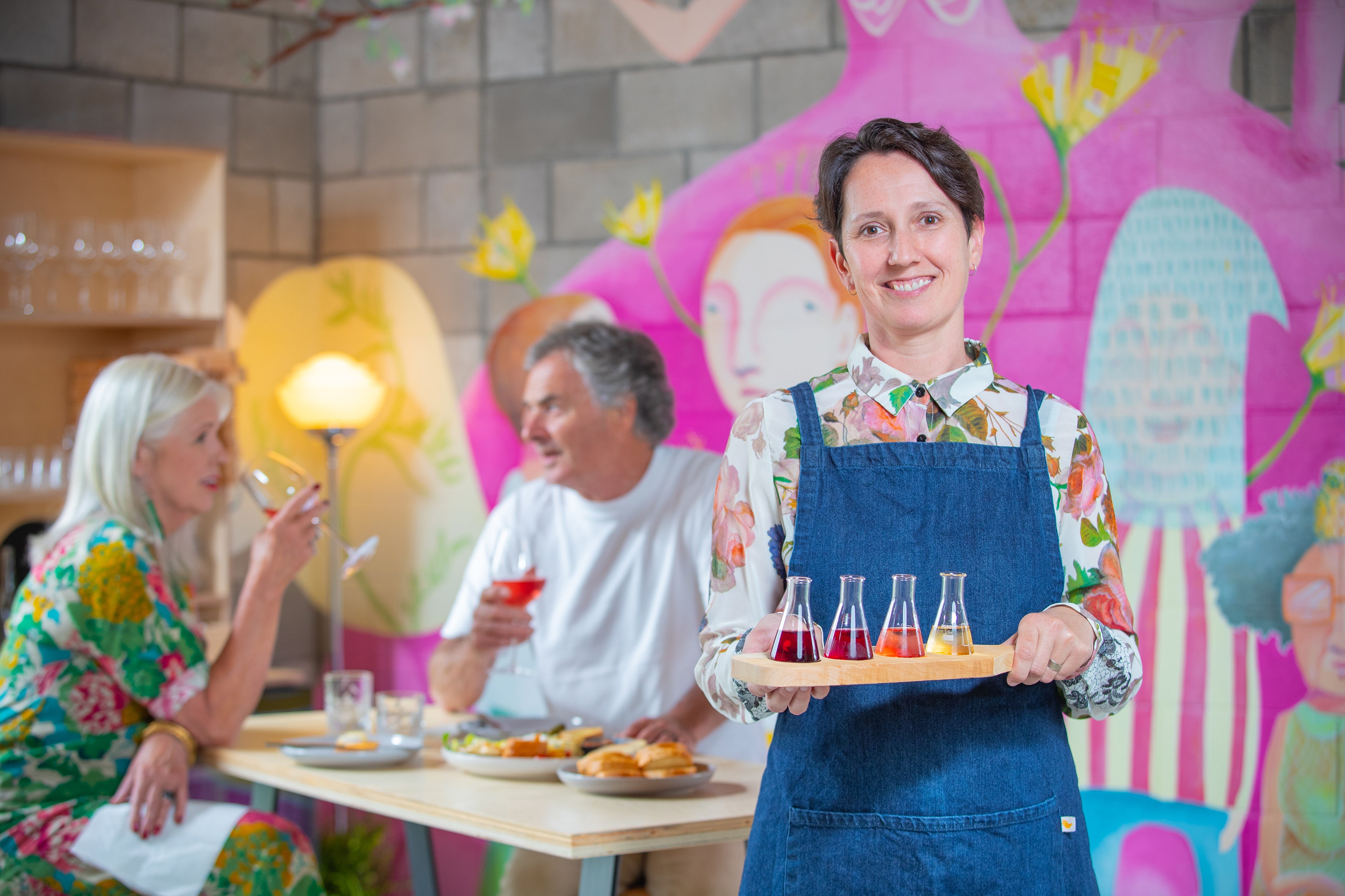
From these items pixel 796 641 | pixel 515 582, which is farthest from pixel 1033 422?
pixel 515 582

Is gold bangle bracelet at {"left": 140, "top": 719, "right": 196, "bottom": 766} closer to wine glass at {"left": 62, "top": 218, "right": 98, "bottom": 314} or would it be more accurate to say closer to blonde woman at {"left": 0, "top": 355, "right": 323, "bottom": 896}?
blonde woman at {"left": 0, "top": 355, "right": 323, "bottom": 896}

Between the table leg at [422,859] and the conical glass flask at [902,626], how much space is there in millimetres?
1557

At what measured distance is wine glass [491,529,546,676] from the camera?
2.66m

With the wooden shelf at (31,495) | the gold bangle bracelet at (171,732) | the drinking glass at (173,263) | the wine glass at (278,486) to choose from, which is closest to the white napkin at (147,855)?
the gold bangle bracelet at (171,732)

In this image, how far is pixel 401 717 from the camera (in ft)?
8.45

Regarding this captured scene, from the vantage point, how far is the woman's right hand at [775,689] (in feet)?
4.55

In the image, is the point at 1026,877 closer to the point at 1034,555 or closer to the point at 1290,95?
the point at 1034,555

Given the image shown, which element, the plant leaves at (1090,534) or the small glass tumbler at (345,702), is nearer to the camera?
the plant leaves at (1090,534)

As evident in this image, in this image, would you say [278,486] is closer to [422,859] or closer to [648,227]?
[422,859]

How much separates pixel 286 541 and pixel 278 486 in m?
0.12

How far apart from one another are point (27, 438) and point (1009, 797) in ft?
10.9

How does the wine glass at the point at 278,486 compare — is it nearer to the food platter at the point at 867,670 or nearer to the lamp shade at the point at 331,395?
the lamp shade at the point at 331,395

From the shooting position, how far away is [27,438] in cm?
386

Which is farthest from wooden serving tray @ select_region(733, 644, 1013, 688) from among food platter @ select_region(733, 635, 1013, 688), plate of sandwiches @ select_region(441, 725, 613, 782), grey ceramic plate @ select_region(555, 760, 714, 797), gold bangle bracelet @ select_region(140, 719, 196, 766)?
gold bangle bracelet @ select_region(140, 719, 196, 766)
